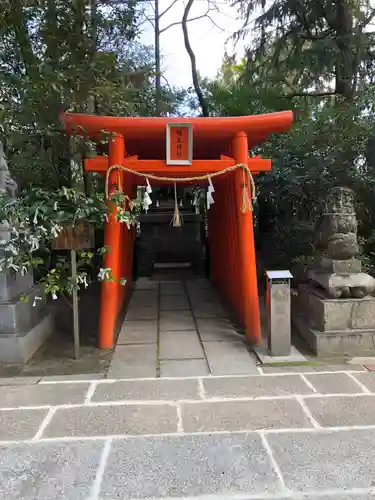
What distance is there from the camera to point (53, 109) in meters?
4.46

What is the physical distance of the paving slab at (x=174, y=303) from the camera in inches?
262

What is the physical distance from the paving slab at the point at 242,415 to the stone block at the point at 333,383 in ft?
1.40

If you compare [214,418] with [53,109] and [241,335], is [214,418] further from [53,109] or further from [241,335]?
[53,109]

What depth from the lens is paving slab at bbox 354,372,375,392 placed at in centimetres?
354

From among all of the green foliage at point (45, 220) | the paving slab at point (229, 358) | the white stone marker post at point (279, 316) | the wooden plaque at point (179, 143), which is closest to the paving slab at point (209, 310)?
the paving slab at point (229, 358)

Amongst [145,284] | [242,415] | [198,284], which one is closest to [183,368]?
[242,415]

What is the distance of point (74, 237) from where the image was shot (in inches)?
169

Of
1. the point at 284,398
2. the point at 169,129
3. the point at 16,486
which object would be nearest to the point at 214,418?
the point at 284,398

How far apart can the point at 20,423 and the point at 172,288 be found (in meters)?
5.39

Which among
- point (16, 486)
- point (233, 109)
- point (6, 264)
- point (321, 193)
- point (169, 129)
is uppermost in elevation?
point (233, 109)

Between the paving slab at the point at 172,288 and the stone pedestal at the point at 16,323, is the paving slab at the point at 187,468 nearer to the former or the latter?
the stone pedestal at the point at 16,323

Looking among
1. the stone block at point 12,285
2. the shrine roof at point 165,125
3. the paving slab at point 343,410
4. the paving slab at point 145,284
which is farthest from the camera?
the paving slab at point 145,284

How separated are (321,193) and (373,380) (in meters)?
3.31

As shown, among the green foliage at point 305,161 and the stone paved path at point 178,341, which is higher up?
the green foliage at point 305,161
